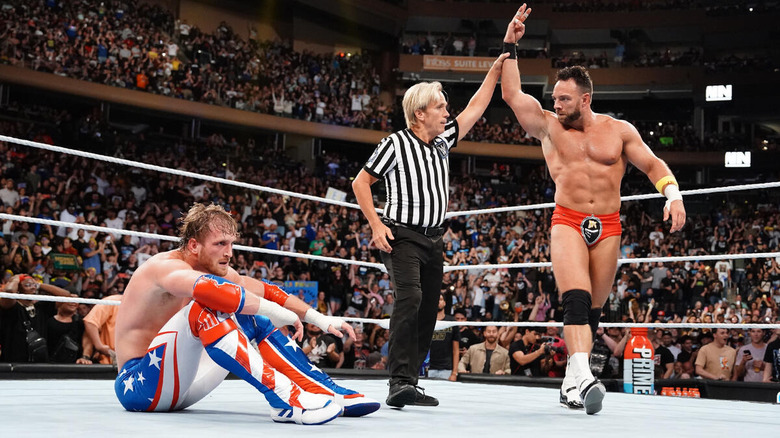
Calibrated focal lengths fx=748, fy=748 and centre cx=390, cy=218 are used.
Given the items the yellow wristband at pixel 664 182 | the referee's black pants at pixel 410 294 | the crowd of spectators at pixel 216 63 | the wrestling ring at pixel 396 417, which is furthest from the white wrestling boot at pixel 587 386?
the crowd of spectators at pixel 216 63

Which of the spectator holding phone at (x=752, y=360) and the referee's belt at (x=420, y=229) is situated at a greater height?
the referee's belt at (x=420, y=229)

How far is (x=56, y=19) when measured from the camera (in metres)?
12.5

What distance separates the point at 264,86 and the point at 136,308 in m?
14.0

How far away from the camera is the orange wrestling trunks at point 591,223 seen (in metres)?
2.57

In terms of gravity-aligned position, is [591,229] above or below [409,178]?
below

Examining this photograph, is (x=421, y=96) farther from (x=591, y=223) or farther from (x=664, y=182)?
(x=664, y=182)

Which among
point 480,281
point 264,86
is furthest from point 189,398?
point 264,86

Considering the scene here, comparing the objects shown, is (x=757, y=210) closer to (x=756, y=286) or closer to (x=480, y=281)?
(x=756, y=286)

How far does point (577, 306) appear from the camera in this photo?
2457mm

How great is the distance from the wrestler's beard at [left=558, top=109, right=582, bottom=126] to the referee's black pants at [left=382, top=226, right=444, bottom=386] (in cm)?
61

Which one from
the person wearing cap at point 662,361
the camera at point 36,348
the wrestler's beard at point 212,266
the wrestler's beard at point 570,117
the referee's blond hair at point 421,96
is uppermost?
the referee's blond hair at point 421,96

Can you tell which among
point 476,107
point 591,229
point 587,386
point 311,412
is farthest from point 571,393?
point 476,107

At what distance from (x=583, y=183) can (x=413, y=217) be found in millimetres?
604

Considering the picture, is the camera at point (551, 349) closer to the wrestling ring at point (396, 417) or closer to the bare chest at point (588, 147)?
the wrestling ring at point (396, 417)
